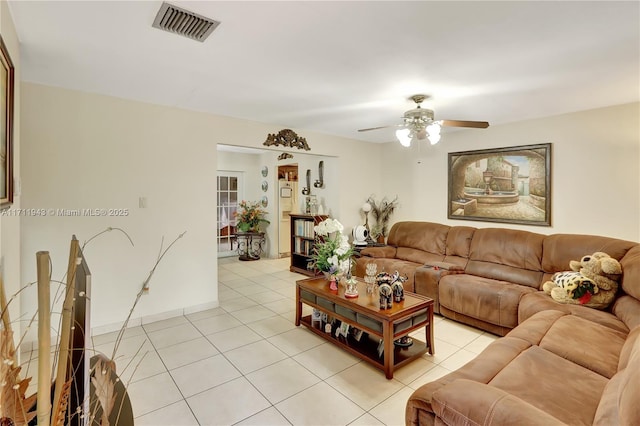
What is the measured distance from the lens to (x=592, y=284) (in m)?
2.72

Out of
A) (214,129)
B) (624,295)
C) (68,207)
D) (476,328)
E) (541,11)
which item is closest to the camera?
(541,11)

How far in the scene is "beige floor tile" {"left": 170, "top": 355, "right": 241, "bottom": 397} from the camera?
2320mm

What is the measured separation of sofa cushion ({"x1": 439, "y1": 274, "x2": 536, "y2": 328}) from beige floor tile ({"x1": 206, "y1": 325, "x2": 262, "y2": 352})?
209 centimetres

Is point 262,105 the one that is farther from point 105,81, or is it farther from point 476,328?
point 476,328

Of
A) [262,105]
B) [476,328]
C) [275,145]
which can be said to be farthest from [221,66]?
[476,328]

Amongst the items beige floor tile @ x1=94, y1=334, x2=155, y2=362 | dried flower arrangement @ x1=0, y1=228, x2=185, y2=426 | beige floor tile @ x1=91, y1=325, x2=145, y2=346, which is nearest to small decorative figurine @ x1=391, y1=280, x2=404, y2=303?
beige floor tile @ x1=94, y1=334, x2=155, y2=362

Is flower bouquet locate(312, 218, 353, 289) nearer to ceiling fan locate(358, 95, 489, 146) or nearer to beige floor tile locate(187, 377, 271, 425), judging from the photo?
ceiling fan locate(358, 95, 489, 146)

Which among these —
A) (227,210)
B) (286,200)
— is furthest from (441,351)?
(227,210)

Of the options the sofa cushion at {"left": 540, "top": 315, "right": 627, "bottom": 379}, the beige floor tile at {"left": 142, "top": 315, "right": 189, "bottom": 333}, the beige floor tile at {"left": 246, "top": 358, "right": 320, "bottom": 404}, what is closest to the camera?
the sofa cushion at {"left": 540, "top": 315, "right": 627, "bottom": 379}

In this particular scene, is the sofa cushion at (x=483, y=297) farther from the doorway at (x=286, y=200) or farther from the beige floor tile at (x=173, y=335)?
the doorway at (x=286, y=200)

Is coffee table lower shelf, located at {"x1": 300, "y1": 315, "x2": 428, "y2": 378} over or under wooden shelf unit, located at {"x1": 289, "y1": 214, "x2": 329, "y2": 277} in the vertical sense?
under

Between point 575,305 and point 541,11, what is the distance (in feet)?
7.86

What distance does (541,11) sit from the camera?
5.65ft

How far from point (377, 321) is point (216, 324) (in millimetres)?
1847
